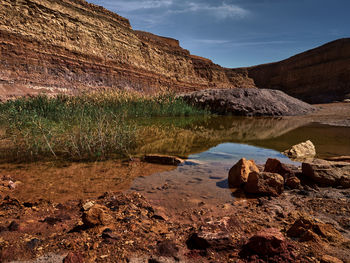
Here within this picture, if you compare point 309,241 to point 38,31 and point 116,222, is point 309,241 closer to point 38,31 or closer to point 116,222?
point 116,222

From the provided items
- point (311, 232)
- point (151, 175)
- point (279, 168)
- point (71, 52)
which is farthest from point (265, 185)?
point (71, 52)

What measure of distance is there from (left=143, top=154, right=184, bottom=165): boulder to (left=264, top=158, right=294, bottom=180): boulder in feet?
3.32

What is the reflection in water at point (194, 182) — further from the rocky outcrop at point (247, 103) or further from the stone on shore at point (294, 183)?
the rocky outcrop at point (247, 103)

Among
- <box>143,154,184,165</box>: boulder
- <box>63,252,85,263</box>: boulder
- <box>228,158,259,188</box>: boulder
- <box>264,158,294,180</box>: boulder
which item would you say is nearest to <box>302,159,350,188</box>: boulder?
<box>264,158,294,180</box>: boulder

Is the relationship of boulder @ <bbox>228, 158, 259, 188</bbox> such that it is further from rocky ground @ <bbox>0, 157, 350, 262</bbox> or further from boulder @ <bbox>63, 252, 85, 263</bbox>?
boulder @ <bbox>63, 252, 85, 263</bbox>

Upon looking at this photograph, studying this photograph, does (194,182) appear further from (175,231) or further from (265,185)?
(175,231)

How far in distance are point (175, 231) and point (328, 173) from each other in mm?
1652

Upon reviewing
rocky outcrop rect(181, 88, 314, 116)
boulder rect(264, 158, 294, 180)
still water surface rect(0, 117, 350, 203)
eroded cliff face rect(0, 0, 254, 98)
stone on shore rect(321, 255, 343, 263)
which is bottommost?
still water surface rect(0, 117, 350, 203)

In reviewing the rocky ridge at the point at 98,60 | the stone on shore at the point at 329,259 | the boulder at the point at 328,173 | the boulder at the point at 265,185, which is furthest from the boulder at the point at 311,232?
the rocky ridge at the point at 98,60

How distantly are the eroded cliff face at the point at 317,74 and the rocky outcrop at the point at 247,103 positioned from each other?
67.0 ft

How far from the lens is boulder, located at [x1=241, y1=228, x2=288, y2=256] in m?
1.03

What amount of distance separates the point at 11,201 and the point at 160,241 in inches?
47.7

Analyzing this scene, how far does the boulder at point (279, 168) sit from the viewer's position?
7.10 ft

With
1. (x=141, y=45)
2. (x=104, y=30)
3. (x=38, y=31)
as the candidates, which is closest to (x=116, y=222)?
(x=38, y=31)
